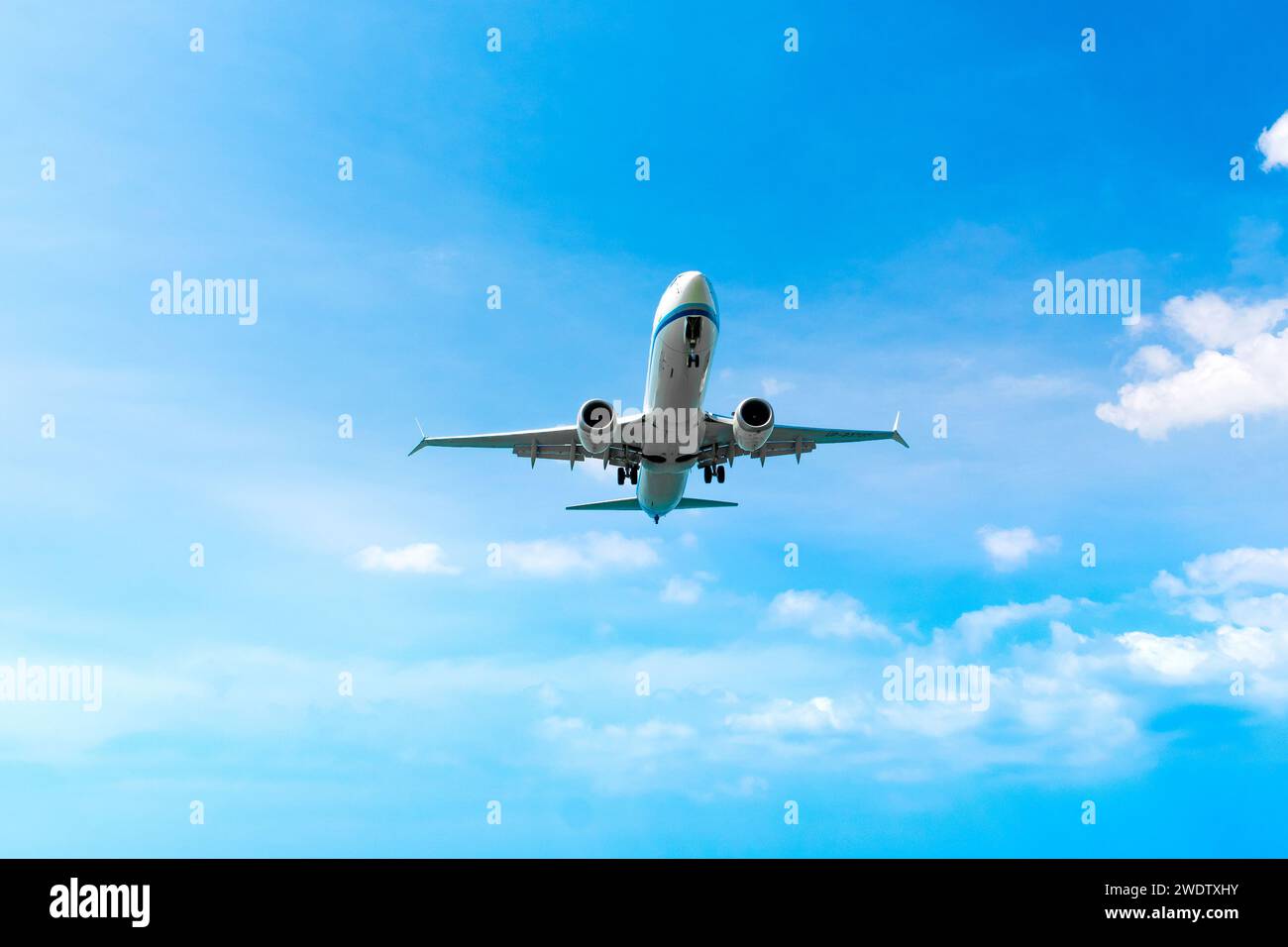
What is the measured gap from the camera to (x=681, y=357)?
36500 mm

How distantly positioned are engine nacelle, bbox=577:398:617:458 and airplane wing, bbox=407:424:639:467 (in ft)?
10.3

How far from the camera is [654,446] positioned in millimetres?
40312

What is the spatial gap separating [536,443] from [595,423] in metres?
5.72

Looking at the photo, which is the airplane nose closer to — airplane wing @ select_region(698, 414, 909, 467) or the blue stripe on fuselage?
the blue stripe on fuselage

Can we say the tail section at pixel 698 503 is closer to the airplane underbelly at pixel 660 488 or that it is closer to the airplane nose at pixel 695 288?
the airplane underbelly at pixel 660 488

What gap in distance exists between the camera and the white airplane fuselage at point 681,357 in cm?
3584

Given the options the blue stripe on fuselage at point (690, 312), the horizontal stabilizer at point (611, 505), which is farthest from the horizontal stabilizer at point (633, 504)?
the blue stripe on fuselage at point (690, 312)

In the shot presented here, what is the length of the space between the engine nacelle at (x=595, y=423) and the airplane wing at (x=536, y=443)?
315cm

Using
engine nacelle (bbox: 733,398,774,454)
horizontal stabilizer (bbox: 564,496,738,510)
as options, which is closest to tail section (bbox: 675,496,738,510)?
horizontal stabilizer (bbox: 564,496,738,510)

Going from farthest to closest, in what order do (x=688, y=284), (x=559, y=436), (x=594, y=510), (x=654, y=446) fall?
(x=594, y=510) → (x=559, y=436) → (x=654, y=446) → (x=688, y=284)

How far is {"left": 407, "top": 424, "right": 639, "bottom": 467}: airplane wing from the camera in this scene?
43.6 meters
